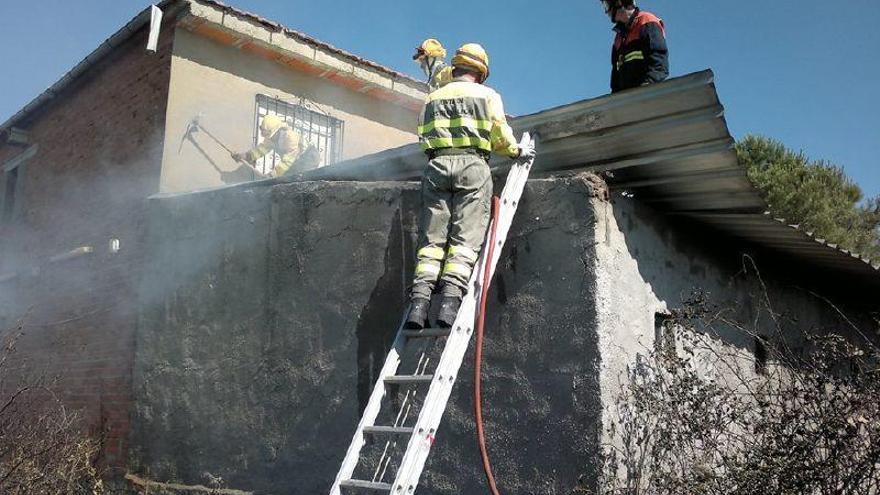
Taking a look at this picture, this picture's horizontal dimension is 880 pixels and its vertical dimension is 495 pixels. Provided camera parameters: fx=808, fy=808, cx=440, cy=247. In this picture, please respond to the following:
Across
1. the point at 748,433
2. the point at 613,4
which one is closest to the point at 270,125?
the point at 613,4

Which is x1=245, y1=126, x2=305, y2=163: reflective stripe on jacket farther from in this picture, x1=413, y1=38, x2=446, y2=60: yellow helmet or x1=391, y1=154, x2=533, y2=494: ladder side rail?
x1=391, y1=154, x2=533, y2=494: ladder side rail

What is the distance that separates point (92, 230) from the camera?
28.6 feet

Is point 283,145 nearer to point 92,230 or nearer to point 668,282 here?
point 92,230

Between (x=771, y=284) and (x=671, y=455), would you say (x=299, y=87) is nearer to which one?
(x=771, y=284)

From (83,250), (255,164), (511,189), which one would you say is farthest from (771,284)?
(83,250)

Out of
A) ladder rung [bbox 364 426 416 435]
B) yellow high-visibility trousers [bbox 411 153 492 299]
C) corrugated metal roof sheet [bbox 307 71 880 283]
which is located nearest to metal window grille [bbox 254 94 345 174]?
corrugated metal roof sheet [bbox 307 71 880 283]

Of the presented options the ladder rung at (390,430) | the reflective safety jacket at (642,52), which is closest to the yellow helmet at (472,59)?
the reflective safety jacket at (642,52)

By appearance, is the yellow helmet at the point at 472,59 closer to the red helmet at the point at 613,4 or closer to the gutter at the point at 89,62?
the red helmet at the point at 613,4

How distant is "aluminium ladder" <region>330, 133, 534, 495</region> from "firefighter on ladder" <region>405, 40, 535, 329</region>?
77 millimetres

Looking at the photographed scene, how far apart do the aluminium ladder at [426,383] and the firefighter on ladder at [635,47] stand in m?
1.70

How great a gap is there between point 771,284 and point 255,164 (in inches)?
211

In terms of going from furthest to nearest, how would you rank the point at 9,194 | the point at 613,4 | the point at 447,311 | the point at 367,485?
the point at 9,194
the point at 613,4
the point at 447,311
the point at 367,485

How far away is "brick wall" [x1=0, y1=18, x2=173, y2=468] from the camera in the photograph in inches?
298

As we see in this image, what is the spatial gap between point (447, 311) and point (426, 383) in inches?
16.7
